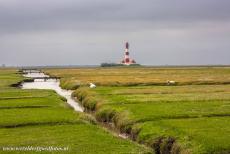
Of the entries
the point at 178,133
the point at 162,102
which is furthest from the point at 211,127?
the point at 162,102

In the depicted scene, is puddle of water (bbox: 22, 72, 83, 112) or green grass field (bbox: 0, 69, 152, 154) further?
puddle of water (bbox: 22, 72, 83, 112)

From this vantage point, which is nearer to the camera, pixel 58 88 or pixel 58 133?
pixel 58 133

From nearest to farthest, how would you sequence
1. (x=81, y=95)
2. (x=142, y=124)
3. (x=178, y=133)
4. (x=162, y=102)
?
(x=178, y=133)
(x=142, y=124)
(x=162, y=102)
(x=81, y=95)

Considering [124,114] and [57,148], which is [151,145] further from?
[124,114]

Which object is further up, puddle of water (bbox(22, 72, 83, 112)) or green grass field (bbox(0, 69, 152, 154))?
green grass field (bbox(0, 69, 152, 154))

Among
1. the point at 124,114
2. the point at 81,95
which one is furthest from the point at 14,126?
the point at 81,95

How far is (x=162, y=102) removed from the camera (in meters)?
38.5

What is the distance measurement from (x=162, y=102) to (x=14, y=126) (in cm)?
1503

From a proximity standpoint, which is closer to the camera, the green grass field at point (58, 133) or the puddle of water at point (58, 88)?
the green grass field at point (58, 133)

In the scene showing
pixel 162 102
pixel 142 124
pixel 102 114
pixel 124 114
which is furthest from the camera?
pixel 162 102

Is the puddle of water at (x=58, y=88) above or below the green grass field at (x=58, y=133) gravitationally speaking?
below

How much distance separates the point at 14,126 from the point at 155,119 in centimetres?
846

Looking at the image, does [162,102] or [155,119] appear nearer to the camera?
[155,119]

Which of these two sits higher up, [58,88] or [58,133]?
[58,133]
